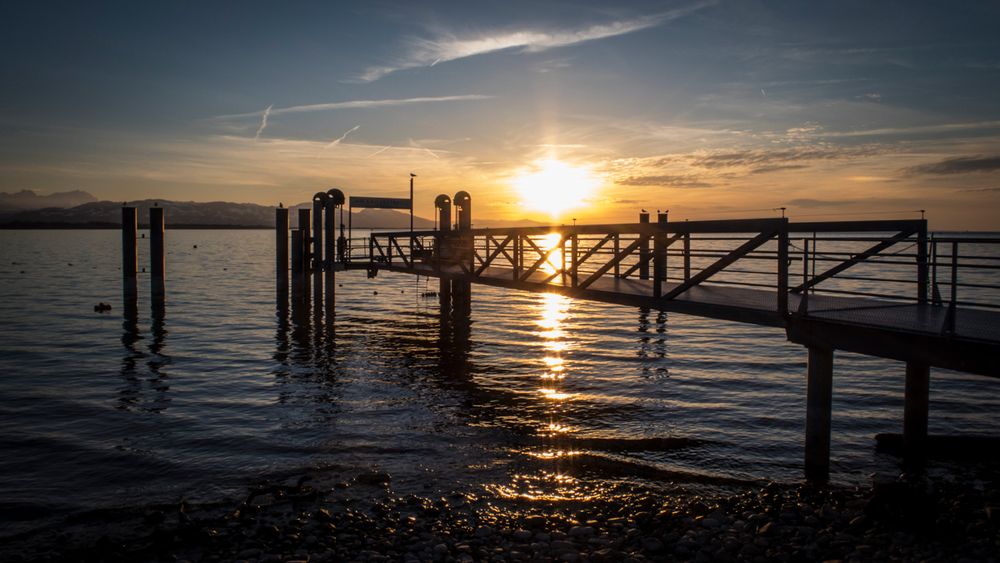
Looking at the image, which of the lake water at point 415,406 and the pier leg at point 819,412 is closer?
the pier leg at point 819,412

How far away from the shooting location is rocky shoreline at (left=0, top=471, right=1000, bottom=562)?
23.1 feet

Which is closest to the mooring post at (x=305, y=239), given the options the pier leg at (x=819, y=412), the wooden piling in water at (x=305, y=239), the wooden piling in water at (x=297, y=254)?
the wooden piling in water at (x=305, y=239)

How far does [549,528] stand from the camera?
779 centimetres

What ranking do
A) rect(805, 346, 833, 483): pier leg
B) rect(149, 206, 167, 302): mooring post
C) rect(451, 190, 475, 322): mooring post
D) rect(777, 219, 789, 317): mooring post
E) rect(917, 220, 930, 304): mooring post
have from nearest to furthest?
rect(805, 346, 833, 483): pier leg, rect(777, 219, 789, 317): mooring post, rect(917, 220, 930, 304): mooring post, rect(451, 190, 475, 322): mooring post, rect(149, 206, 167, 302): mooring post

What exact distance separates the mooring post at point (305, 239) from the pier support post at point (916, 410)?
22586mm

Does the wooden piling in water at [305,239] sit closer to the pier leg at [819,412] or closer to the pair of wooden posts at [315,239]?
the pair of wooden posts at [315,239]

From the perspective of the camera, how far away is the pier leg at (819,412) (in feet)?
30.5

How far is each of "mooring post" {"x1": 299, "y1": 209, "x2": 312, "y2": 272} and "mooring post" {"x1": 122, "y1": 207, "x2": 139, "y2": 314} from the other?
22.5ft

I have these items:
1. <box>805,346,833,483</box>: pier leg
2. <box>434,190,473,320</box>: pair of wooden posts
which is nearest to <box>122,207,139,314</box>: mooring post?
<box>434,190,473,320</box>: pair of wooden posts

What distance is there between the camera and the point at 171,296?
1436 inches

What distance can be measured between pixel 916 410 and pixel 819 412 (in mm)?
2464

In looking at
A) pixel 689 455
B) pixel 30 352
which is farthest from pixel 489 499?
pixel 30 352

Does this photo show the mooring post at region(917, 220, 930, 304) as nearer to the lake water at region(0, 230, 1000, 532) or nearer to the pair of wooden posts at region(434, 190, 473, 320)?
the lake water at region(0, 230, 1000, 532)

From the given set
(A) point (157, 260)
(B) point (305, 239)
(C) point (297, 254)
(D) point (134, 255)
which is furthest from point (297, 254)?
(D) point (134, 255)
